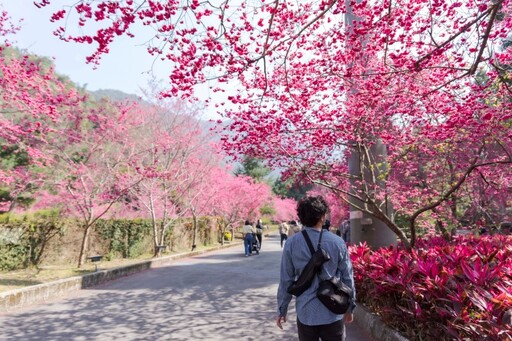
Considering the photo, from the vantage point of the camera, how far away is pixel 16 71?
31.5 feet

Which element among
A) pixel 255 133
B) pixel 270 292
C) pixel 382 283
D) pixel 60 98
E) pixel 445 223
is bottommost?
pixel 270 292

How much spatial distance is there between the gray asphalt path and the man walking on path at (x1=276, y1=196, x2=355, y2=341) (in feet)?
8.89

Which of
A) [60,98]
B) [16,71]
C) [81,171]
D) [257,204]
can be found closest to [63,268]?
[81,171]

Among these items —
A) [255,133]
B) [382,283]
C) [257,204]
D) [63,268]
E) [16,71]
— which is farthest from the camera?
[257,204]

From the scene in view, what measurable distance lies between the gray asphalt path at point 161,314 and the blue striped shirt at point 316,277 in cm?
274

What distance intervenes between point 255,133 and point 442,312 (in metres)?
5.66

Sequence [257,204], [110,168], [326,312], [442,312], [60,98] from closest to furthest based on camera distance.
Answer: [326,312] < [442,312] < [60,98] < [110,168] < [257,204]

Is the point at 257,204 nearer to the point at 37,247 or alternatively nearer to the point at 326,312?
the point at 37,247

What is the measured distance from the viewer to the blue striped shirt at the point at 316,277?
301 centimetres

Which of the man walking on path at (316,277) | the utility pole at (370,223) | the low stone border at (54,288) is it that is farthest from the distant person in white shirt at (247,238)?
the man walking on path at (316,277)

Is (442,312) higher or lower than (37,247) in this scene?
lower

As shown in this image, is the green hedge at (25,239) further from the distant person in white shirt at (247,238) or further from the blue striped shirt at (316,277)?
the blue striped shirt at (316,277)

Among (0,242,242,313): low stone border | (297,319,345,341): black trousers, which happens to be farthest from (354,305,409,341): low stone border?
(0,242,242,313): low stone border

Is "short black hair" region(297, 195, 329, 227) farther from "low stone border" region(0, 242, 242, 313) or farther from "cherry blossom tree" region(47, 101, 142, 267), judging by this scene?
"cherry blossom tree" region(47, 101, 142, 267)
